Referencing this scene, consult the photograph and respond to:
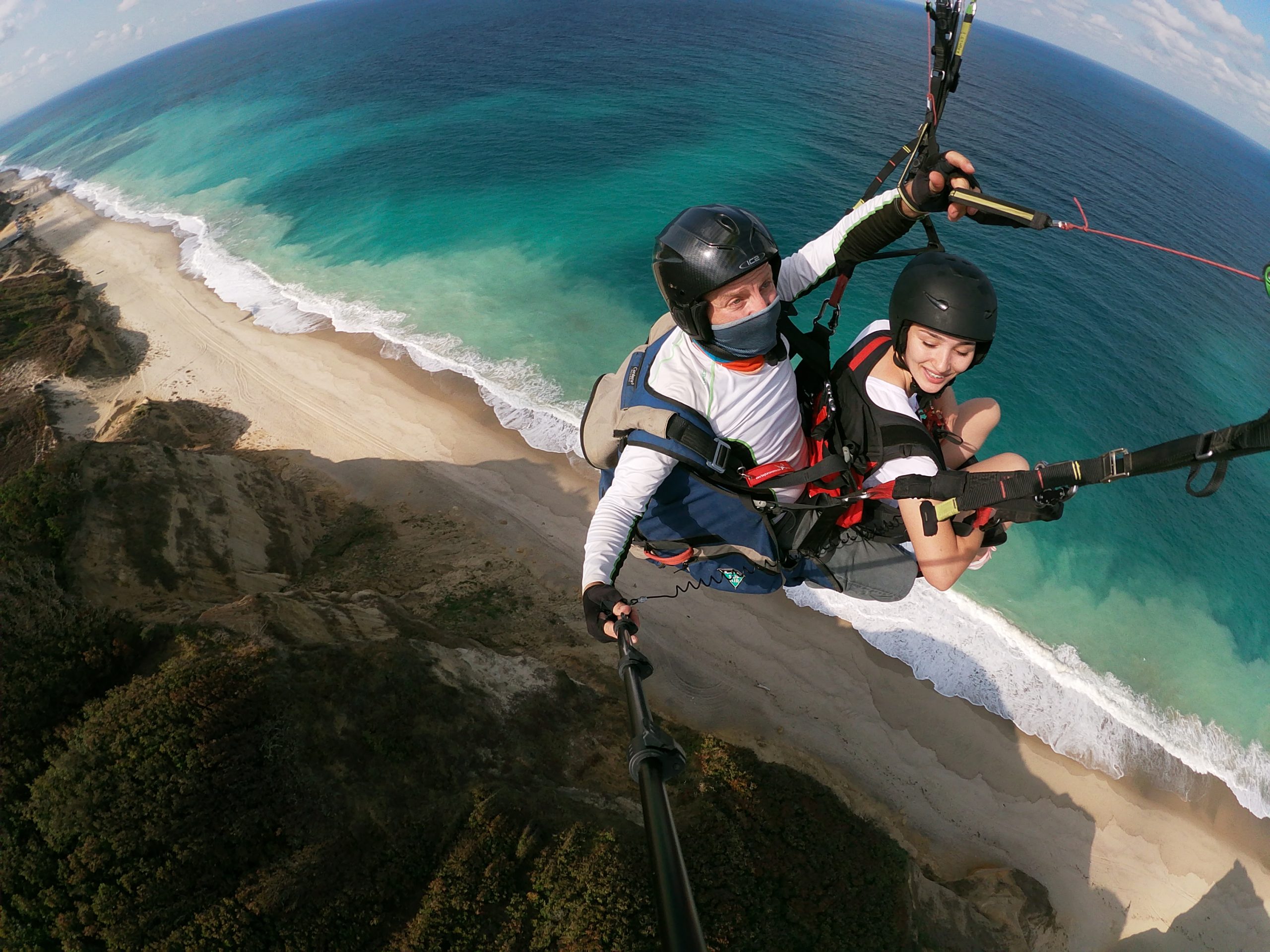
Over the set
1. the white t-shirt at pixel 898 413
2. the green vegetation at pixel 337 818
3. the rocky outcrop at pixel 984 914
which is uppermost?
the white t-shirt at pixel 898 413

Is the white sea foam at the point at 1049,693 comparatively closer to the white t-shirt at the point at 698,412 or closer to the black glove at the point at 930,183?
the white t-shirt at the point at 698,412

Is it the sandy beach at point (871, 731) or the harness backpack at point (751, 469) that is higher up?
the harness backpack at point (751, 469)

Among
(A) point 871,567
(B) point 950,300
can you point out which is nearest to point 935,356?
(B) point 950,300

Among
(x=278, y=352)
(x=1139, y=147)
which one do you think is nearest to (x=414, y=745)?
(x=278, y=352)

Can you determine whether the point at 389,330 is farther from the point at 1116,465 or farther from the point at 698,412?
the point at 1116,465

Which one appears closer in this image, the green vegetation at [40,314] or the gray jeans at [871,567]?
the gray jeans at [871,567]

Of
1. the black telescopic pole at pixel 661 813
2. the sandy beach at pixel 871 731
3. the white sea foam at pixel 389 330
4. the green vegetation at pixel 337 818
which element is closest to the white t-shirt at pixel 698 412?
the black telescopic pole at pixel 661 813

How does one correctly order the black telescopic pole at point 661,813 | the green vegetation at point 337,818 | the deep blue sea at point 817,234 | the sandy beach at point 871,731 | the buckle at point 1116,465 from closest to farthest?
the black telescopic pole at point 661,813, the buckle at point 1116,465, the green vegetation at point 337,818, the sandy beach at point 871,731, the deep blue sea at point 817,234
